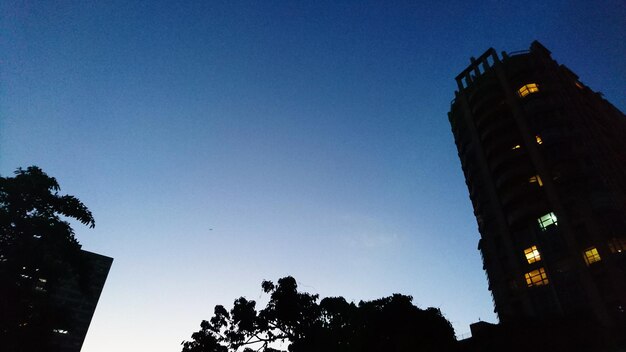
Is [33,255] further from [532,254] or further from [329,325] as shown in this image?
[532,254]

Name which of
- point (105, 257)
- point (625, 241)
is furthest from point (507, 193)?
point (105, 257)

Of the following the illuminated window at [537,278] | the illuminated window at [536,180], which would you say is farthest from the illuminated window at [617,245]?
the illuminated window at [536,180]

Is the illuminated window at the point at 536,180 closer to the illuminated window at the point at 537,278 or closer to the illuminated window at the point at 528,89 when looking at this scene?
the illuminated window at the point at 537,278

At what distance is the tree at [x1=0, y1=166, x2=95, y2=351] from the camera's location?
1622 centimetres

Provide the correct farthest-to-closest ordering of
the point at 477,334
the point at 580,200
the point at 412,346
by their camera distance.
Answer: the point at 580,200
the point at 477,334
the point at 412,346

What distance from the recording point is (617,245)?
43625 mm

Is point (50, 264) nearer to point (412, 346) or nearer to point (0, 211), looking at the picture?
point (0, 211)

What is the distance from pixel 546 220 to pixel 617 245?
28.1 ft

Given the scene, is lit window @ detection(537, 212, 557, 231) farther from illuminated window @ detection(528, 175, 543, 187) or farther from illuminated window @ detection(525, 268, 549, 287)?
illuminated window @ detection(525, 268, 549, 287)

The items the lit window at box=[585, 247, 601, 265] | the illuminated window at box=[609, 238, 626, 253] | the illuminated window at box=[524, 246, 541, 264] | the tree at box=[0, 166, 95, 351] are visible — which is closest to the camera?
the tree at box=[0, 166, 95, 351]

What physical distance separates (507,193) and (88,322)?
269ft

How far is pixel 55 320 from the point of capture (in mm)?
17297

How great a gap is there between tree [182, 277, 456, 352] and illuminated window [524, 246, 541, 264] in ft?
116

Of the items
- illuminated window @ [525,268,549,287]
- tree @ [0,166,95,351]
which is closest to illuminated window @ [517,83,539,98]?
illuminated window @ [525,268,549,287]
